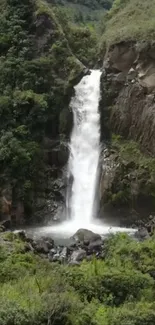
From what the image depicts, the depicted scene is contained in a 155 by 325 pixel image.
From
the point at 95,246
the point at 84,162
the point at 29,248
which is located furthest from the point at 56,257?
the point at 84,162

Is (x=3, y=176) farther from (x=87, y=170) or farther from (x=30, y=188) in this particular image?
(x=87, y=170)

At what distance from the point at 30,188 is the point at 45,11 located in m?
16.2

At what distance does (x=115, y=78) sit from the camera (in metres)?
36.9

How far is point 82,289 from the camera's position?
16.5 meters

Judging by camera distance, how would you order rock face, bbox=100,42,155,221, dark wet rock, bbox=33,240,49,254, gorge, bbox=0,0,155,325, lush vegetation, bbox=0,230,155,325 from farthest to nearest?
rock face, bbox=100,42,155,221 → gorge, bbox=0,0,155,325 → dark wet rock, bbox=33,240,49,254 → lush vegetation, bbox=0,230,155,325

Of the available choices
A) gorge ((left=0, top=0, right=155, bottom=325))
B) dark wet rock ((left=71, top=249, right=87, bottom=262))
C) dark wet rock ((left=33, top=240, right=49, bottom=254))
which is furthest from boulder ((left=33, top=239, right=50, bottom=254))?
dark wet rock ((left=71, top=249, right=87, bottom=262))

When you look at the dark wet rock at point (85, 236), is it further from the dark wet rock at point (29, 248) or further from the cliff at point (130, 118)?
the cliff at point (130, 118)

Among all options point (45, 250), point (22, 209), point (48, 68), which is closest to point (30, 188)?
point (22, 209)

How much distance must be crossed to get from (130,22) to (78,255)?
23.2 metres

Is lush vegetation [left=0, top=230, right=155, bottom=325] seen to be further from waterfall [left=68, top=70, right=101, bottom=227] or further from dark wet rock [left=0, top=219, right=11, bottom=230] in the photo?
waterfall [left=68, top=70, right=101, bottom=227]

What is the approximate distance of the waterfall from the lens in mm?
33531

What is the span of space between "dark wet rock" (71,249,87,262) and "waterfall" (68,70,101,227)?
654cm

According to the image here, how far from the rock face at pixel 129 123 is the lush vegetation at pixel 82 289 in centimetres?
1124

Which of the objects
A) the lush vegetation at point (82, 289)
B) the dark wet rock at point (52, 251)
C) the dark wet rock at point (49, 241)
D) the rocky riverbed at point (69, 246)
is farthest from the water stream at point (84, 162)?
the lush vegetation at point (82, 289)
